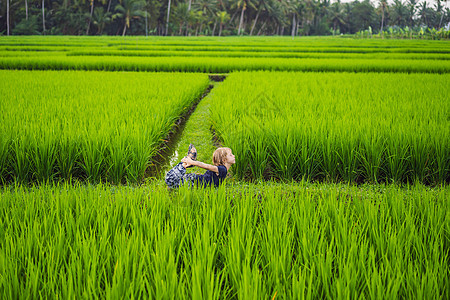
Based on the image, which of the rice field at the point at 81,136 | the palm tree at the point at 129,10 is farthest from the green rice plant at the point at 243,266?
the palm tree at the point at 129,10

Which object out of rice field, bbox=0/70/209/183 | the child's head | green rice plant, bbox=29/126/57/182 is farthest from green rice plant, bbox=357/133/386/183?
green rice plant, bbox=29/126/57/182

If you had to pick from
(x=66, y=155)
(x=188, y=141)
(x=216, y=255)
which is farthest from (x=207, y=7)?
(x=216, y=255)

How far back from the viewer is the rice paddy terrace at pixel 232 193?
1021 mm

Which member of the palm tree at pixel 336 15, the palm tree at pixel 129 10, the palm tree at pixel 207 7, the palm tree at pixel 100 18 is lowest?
the palm tree at pixel 100 18

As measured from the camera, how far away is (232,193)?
1.93 meters

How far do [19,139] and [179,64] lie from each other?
673 centimetres

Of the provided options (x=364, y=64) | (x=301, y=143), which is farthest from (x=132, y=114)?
(x=364, y=64)

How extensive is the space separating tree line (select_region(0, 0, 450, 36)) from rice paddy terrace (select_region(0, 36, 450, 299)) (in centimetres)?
2930

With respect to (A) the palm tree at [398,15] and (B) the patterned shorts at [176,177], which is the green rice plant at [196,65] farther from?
(A) the palm tree at [398,15]

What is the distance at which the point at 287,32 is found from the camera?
59.5m

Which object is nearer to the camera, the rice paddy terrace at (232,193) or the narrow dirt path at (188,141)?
the rice paddy terrace at (232,193)

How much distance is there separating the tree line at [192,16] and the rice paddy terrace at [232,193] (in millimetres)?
29296

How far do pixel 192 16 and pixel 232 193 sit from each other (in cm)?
4279

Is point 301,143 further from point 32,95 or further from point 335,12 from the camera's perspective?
point 335,12
